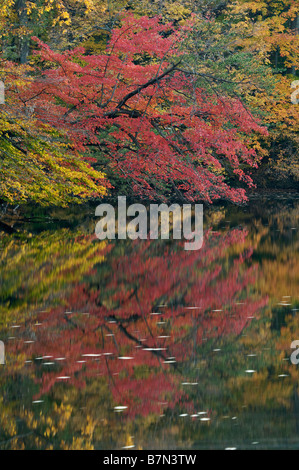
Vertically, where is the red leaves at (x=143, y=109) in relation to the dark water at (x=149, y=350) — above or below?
above

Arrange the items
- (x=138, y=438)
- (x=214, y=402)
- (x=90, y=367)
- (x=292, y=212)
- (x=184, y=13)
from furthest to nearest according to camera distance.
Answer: (x=184, y=13), (x=292, y=212), (x=90, y=367), (x=214, y=402), (x=138, y=438)

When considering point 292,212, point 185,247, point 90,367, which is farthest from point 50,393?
point 292,212

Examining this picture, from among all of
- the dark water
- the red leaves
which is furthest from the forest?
the dark water

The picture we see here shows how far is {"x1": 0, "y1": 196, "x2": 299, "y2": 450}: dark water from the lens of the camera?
6.05 metres

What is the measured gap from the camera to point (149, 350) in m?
8.66

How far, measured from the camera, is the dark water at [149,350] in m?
6.05

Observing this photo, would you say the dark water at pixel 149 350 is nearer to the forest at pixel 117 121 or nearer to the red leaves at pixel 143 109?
the forest at pixel 117 121

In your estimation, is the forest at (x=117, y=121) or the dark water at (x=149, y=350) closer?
the dark water at (x=149, y=350)

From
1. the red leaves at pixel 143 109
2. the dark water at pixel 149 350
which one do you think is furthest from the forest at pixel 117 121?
the dark water at pixel 149 350

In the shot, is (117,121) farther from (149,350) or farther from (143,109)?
(149,350)

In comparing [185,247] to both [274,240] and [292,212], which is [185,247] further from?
[292,212]

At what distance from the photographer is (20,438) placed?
5.87 metres

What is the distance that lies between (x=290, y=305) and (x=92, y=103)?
38.2ft

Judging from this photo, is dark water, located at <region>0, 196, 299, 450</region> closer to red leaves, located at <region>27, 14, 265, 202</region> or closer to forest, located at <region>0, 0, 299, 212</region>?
forest, located at <region>0, 0, 299, 212</region>
